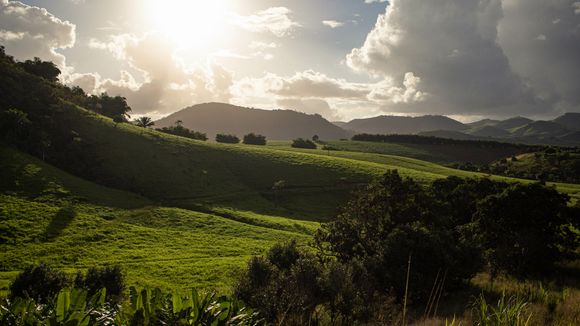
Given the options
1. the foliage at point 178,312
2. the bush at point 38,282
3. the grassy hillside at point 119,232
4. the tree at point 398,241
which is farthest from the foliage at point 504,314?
the grassy hillside at point 119,232

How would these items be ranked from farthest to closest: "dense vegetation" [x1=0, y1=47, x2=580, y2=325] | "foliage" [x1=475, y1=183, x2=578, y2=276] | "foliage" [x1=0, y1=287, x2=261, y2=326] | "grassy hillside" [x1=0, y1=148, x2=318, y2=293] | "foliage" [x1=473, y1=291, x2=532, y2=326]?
1. "grassy hillside" [x1=0, y1=148, x2=318, y2=293]
2. "foliage" [x1=475, y1=183, x2=578, y2=276]
3. "dense vegetation" [x1=0, y1=47, x2=580, y2=325]
4. "foliage" [x1=0, y1=287, x2=261, y2=326]
5. "foliage" [x1=473, y1=291, x2=532, y2=326]

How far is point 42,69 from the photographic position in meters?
166

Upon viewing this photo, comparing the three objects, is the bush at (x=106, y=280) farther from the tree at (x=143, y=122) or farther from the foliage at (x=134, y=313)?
the tree at (x=143, y=122)

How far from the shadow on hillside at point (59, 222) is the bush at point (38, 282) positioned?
99.1ft

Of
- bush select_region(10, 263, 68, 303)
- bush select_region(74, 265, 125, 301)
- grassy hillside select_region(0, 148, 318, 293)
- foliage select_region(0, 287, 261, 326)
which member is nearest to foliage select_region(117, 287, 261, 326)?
foliage select_region(0, 287, 261, 326)

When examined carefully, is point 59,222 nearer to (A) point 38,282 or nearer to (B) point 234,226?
(B) point 234,226

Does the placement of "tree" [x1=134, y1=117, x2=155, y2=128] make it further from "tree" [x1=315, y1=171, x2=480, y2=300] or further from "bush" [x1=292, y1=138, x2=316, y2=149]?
"tree" [x1=315, y1=171, x2=480, y2=300]

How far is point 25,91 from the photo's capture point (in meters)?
130

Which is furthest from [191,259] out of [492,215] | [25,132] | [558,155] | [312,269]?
[558,155]

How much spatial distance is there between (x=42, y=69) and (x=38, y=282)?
6624 inches

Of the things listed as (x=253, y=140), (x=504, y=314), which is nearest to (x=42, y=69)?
(x=253, y=140)

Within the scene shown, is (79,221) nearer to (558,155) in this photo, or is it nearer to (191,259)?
(191,259)

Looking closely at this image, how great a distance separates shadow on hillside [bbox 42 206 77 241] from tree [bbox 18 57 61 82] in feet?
392

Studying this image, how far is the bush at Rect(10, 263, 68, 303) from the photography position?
30250mm
